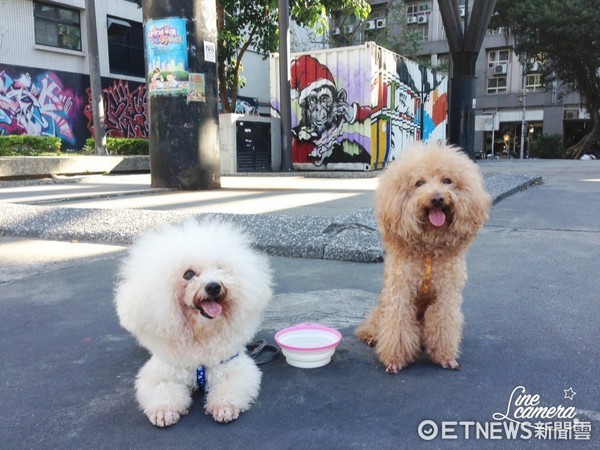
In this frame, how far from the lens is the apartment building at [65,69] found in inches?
689

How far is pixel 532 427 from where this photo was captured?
2.04 meters

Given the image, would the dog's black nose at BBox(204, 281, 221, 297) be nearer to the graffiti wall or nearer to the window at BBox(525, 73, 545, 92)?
the graffiti wall

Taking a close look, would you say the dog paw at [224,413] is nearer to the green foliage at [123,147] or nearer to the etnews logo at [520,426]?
the etnews logo at [520,426]

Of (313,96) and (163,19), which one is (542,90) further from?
(163,19)

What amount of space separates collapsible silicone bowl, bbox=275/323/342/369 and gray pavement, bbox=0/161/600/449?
58 mm

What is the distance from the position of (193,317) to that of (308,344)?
825 mm

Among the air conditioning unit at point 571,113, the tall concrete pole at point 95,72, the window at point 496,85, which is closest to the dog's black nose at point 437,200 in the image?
the tall concrete pole at point 95,72

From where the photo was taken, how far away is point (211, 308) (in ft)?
6.99

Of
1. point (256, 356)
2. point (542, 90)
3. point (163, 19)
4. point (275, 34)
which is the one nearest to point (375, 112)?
point (275, 34)

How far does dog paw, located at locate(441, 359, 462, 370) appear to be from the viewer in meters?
2.58

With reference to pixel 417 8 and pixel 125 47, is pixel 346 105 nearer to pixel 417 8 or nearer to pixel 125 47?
pixel 125 47

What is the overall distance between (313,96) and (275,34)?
2891mm

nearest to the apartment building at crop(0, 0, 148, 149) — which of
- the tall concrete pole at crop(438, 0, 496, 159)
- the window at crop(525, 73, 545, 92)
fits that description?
the tall concrete pole at crop(438, 0, 496, 159)

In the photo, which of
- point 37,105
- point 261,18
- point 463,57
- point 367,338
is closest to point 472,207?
point 367,338
